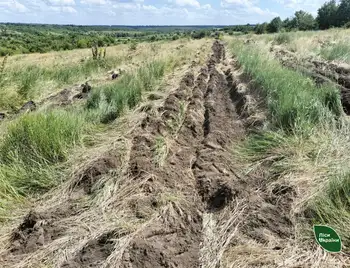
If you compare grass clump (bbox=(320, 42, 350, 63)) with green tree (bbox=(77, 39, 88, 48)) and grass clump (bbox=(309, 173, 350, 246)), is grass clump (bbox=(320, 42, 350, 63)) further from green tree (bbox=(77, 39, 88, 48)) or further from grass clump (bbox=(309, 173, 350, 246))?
green tree (bbox=(77, 39, 88, 48))

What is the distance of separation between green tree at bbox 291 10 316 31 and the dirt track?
59.0 m

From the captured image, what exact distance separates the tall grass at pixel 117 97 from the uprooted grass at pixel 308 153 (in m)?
2.64

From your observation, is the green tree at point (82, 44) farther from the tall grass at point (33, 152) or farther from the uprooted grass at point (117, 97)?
the tall grass at point (33, 152)

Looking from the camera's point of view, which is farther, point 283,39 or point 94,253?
point 283,39

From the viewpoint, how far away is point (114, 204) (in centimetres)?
394

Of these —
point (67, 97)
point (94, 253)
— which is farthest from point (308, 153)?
point (67, 97)

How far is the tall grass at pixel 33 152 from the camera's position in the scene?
4.34 meters

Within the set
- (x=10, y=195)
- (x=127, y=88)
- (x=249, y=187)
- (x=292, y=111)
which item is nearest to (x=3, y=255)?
(x=10, y=195)

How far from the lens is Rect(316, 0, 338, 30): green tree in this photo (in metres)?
61.8

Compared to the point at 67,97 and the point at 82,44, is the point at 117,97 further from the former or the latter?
the point at 82,44

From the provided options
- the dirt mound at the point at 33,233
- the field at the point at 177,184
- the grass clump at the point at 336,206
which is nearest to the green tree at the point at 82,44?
the field at the point at 177,184

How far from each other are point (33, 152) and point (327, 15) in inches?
2695

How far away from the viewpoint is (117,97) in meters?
7.52

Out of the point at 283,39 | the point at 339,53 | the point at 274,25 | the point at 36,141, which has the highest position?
the point at 339,53
